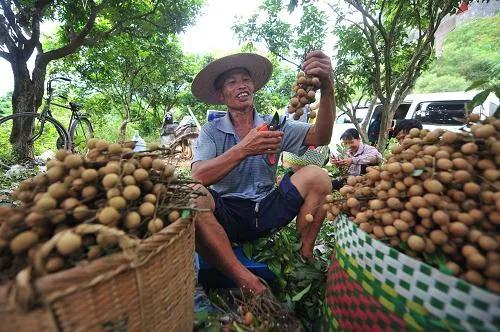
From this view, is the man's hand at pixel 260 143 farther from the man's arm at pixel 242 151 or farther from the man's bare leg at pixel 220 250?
the man's bare leg at pixel 220 250

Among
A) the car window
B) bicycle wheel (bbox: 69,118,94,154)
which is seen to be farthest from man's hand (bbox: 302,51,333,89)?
the car window

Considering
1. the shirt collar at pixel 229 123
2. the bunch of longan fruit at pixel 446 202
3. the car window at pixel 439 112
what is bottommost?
the car window at pixel 439 112

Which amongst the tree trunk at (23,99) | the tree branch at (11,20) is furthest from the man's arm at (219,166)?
the tree branch at (11,20)

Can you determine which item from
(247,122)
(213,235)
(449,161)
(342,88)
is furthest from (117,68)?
(449,161)

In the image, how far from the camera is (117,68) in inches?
423

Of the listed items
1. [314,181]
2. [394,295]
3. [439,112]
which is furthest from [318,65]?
[439,112]

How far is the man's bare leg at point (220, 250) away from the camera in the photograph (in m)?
1.54

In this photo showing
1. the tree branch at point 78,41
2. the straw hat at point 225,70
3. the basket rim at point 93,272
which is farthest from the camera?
the tree branch at point 78,41

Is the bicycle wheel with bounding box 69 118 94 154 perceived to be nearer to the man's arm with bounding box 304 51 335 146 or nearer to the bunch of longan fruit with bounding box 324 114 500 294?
the man's arm with bounding box 304 51 335 146

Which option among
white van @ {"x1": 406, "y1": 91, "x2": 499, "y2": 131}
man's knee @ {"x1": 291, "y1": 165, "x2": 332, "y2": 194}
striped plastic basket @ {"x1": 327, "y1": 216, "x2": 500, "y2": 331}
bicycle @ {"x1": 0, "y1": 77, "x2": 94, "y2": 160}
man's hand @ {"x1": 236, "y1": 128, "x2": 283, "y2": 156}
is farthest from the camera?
white van @ {"x1": 406, "y1": 91, "x2": 499, "y2": 131}

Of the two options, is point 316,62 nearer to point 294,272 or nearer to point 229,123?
point 229,123

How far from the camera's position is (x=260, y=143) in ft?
5.42

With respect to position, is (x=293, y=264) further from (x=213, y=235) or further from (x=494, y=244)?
(x=494, y=244)

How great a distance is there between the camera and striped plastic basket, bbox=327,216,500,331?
747 millimetres
